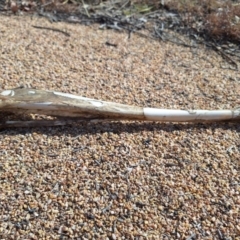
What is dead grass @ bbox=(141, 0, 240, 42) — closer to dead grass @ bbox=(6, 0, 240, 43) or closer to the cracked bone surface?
dead grass @ bbox=(6, 0, 240, 43)

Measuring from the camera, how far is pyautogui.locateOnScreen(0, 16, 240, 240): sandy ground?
196 centimetres

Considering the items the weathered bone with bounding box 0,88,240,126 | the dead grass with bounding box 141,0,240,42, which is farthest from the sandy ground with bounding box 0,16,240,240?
the dead grass with bounding box 141,0,240,42

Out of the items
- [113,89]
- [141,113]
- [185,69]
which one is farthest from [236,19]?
[141,113]

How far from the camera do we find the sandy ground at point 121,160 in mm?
1956

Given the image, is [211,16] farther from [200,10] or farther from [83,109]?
[83,109]

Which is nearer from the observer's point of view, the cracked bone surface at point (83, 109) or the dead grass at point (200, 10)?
the cracked bone surface at point (83, 109)

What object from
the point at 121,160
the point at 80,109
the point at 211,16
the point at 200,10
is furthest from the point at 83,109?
the point at 200,10

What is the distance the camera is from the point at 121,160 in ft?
7.55

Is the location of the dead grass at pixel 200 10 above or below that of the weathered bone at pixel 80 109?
below

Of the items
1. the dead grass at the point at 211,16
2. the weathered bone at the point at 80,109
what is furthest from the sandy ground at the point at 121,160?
the dead grass at the point at 211,16

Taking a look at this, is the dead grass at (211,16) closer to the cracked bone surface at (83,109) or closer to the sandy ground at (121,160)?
the sandy ground at (121,160)

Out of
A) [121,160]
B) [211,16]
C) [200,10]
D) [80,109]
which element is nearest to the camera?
[121,160]

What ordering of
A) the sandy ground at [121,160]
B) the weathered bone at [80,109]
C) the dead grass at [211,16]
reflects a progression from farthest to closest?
the dead grass at [211,16] → the weathered bone at [80,109] → the sandy ground at [121,160]

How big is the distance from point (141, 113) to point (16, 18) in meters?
2.24
